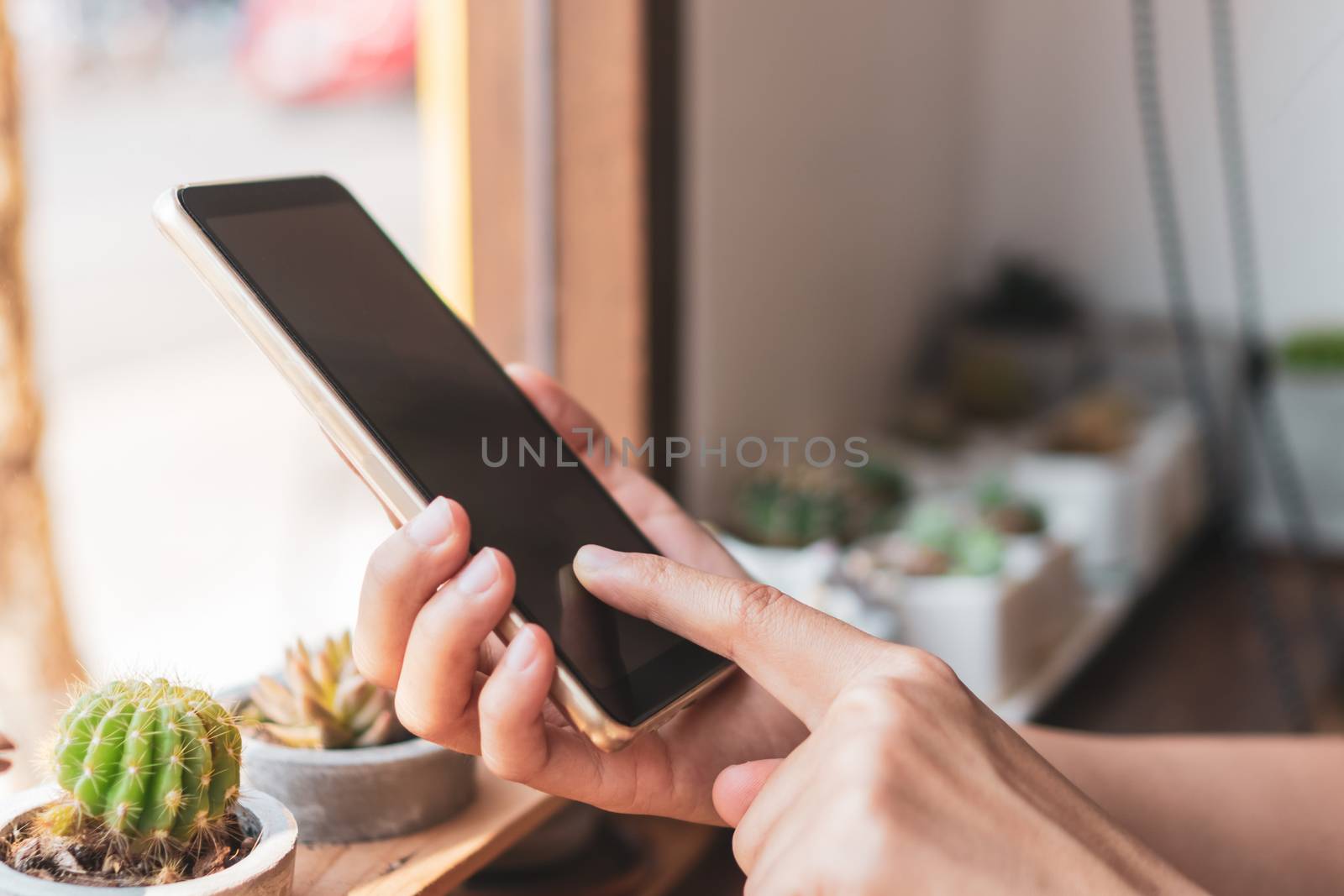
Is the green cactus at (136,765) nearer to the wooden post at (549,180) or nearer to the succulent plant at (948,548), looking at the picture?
the wooden post at (549,180)


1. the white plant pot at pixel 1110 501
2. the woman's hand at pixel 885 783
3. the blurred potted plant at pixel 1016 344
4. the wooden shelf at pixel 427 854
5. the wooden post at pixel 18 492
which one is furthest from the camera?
the blurred potted plant at pixel 1016 344

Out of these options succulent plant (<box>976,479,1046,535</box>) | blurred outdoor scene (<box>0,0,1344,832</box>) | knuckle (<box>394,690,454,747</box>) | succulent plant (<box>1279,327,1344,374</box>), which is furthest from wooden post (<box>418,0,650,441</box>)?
succulent plant (<box>1279,327,1344,374</box>)

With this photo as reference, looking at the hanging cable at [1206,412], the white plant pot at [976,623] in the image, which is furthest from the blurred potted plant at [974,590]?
the hanging cable at [1206,412]

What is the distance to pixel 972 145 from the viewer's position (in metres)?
2.21

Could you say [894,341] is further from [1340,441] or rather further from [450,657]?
[450,657]

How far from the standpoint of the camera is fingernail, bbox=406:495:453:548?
375 millimetres

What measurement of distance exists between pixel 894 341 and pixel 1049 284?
1.27 ft

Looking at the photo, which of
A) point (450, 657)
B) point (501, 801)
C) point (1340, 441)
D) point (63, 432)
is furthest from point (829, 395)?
point (63, 432)

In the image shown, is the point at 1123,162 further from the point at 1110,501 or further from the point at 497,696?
the point at 497,696

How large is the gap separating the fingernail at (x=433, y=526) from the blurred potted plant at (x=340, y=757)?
13 centimetres

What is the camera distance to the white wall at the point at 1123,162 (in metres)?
1.40

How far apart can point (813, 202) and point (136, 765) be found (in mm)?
1435

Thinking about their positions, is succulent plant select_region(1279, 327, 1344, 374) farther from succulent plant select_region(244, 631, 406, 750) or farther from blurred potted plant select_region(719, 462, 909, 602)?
Result: succulent plant select_region(244, 631, 406, 750)

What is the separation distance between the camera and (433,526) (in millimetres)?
376
